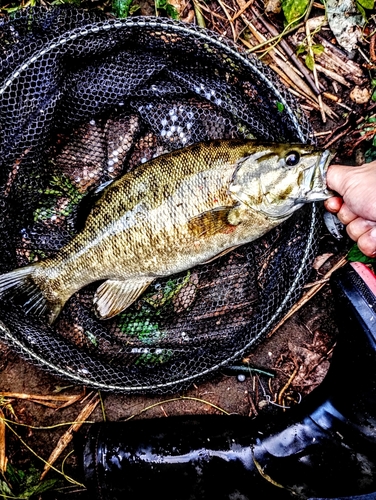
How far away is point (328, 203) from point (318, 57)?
1009 millimetres

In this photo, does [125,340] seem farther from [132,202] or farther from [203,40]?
[203,40]

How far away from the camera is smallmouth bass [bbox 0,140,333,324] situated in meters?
2.70

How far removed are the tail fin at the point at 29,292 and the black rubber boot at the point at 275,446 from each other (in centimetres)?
73

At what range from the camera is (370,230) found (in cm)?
273

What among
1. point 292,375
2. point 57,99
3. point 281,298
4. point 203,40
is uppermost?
point 57,99

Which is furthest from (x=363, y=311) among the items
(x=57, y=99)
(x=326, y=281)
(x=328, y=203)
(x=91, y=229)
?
(x=57, y=99)

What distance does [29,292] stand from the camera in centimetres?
302

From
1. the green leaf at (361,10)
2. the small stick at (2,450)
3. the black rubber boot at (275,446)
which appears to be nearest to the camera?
the black rubber boot at (275,446)

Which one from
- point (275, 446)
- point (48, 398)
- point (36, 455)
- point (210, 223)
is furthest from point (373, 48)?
point (36, 455)

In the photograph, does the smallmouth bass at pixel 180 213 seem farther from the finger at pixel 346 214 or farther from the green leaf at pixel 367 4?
the green leaf at pixel 367 4

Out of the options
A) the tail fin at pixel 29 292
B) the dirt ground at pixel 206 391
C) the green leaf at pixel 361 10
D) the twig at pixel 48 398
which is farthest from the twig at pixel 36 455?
the green leaf at pixel 361 10

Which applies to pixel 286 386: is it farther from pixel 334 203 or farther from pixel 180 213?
pixel 180 213

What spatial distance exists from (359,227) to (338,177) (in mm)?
294

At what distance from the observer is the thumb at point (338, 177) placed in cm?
263
